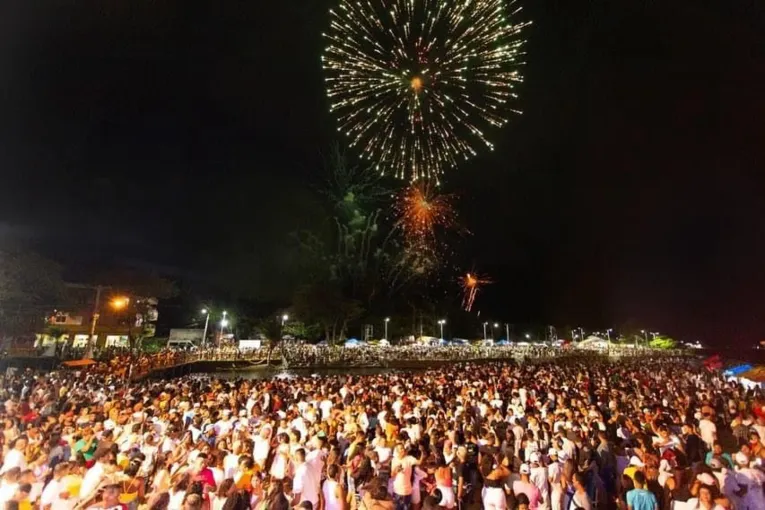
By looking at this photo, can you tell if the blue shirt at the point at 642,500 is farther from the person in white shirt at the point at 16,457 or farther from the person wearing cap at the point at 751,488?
the person in white shirt at the point at 16,457

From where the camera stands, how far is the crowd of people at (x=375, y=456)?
5828 mm

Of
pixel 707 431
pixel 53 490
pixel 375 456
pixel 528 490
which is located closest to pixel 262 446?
pixel 375 456

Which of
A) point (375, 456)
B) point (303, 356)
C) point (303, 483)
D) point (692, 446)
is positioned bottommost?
point (303, 483)

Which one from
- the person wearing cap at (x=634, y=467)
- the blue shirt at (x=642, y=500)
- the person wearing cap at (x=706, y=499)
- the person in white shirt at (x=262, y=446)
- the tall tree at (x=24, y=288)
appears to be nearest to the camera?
the person wearing cap at (x=706, y=499)

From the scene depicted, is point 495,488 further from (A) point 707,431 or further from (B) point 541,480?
(A) point 707,431

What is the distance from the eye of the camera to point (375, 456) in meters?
7.42

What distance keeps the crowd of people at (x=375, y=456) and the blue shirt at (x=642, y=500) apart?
0.01m

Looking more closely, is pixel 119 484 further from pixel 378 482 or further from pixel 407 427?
pixel 407 427

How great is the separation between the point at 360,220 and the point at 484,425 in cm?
5284

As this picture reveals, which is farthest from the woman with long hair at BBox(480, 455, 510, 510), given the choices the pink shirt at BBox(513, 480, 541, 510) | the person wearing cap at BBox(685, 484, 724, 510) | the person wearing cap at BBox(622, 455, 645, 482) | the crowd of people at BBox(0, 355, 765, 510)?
the person wearing cap at BBox(685, 484, 724, 510)

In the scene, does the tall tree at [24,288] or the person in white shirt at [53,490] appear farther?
the tall tree at [24,288]

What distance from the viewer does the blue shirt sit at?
572 centimetres

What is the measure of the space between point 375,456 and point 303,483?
4.39 feet

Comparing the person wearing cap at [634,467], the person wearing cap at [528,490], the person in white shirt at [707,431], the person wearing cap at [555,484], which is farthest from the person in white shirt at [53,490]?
the person in white shirt at [707,431]
